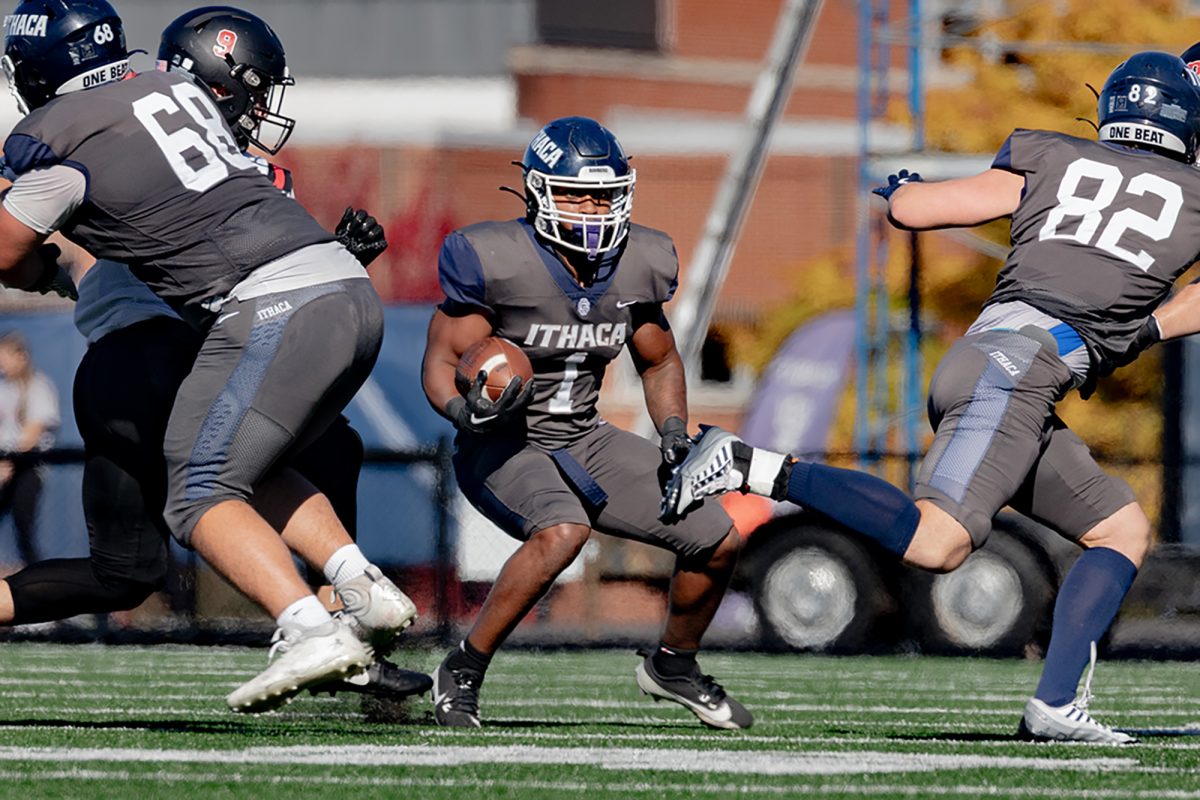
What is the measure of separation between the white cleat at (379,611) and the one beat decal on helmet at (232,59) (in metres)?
1.32

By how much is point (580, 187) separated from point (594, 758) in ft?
5.70

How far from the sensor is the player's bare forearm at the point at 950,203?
503 centimetres

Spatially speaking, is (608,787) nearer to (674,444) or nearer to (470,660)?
(470,660)

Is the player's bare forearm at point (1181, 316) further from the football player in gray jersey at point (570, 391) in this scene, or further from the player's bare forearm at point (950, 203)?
the football player in gray jersey at point (570, 391)

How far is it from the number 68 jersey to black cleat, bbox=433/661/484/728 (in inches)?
66.2

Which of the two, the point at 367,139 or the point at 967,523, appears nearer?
the point at 967,523

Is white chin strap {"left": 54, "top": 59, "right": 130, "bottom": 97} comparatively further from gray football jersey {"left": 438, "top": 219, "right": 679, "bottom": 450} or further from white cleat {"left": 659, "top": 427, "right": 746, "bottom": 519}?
white cleat {"left": 659, "top": 427, "right": 746, "bottom": 519}

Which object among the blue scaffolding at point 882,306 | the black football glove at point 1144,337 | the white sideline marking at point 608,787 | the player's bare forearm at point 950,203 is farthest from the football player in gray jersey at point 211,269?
the blue scaffolding at point 882,306

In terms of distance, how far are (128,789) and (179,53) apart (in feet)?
7.35

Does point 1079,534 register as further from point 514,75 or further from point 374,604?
point 514,75

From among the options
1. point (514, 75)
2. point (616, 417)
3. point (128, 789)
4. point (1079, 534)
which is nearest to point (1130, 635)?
point (1079, 534)

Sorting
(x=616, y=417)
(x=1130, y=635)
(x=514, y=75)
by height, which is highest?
(x=514, y=75)

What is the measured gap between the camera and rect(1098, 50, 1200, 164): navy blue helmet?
5234mm

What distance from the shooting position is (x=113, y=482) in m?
5.22
